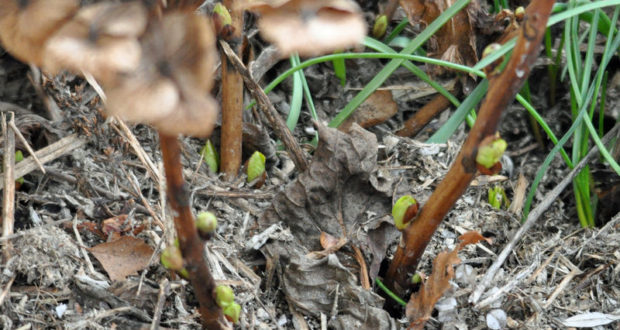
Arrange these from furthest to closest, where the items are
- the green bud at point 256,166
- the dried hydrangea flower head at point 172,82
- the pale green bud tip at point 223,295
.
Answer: the green bud at point 256,166 < the pale green bud tip at point 223,295 < the dried hydrangea flower head at point 172,82

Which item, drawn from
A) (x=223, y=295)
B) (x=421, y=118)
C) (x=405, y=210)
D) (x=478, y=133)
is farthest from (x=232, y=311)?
(x=421, y=118)

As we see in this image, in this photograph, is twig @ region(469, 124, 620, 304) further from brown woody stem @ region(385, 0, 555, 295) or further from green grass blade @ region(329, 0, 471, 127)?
green grass blade @ region(329, 0, 471, 127)

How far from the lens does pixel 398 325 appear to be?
3.84 ft

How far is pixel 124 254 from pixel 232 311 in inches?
10.4

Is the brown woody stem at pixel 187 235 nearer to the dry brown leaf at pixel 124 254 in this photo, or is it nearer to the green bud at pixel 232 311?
the green bud at pixel 232 311

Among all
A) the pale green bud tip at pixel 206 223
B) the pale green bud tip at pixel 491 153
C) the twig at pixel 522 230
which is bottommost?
the twig at pixel 522 230

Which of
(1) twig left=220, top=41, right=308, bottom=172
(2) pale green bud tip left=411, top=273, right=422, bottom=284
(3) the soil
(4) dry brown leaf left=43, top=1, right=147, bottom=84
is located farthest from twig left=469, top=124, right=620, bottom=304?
(4) dry brown leaf left=43, top=1, right=147, bottom=84

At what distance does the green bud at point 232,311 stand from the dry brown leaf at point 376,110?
725mm

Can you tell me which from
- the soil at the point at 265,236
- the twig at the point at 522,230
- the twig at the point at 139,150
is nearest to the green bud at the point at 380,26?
the soil at the point at 265,236

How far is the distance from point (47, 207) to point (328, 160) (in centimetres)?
55

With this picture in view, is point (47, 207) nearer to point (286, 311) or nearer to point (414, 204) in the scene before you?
point (286, 311)

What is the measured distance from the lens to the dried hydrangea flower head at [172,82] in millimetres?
560

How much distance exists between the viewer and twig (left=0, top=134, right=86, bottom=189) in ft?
4.26

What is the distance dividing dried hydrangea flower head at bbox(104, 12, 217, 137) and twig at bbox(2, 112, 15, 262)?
0.67 m
